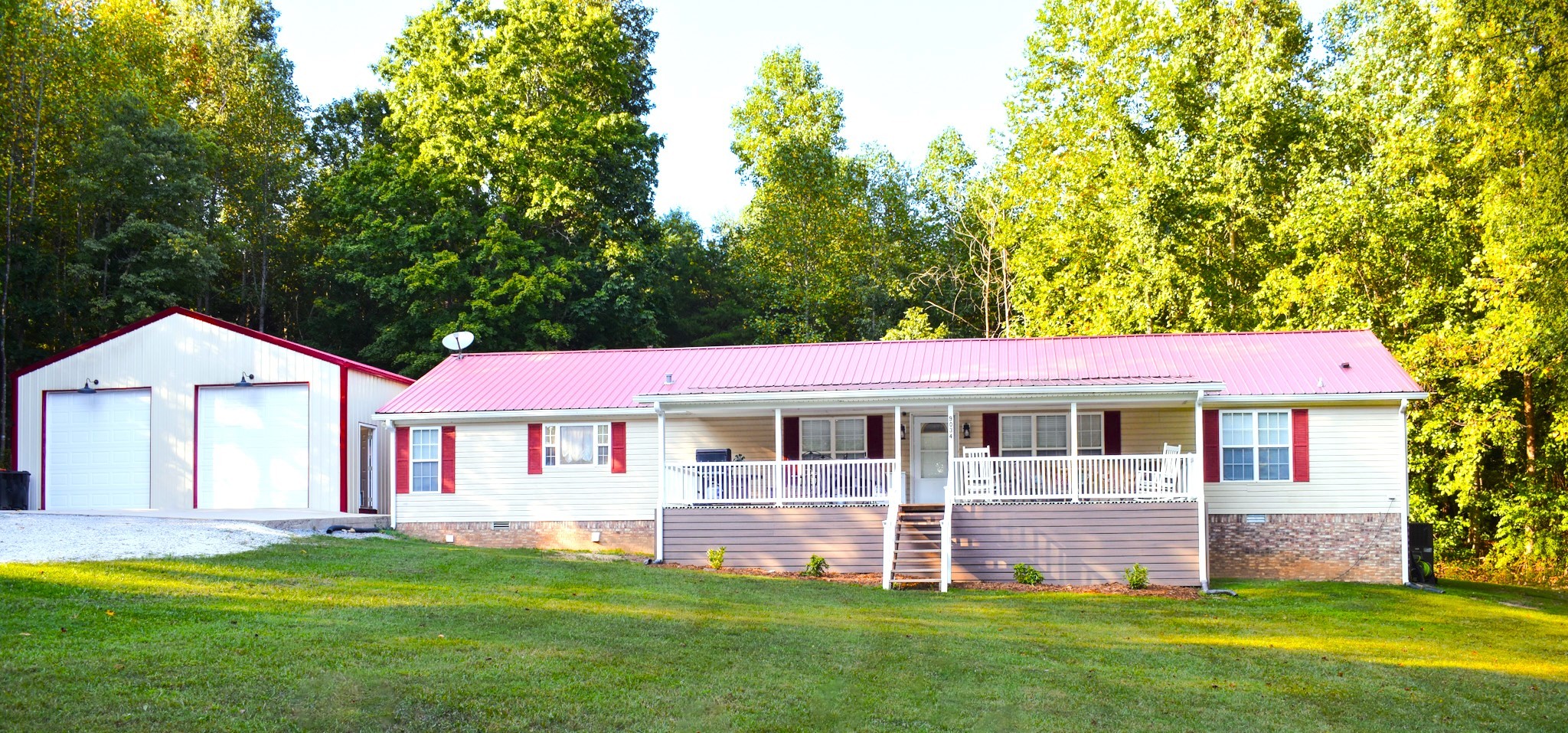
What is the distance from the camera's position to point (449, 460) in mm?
21750

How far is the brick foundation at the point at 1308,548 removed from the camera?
19391 millimetres

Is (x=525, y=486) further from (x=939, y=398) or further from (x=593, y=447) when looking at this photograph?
(x=939, y=398)

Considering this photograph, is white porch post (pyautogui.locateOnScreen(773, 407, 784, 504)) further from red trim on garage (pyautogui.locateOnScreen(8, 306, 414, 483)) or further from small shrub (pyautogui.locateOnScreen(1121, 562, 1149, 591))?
red trim on garage (pyautogui.locateOnScreen(8, 306, 414, 483))

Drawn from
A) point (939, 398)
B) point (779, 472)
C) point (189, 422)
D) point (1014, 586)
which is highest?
point (939, 398)

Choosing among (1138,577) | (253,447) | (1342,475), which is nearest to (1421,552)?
(1342,475)

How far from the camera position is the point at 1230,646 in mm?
12188

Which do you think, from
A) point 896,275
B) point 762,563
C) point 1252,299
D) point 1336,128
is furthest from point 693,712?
point 896,275

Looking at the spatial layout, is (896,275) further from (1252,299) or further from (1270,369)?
(1270,369)

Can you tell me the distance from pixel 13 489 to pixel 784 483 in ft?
45.7

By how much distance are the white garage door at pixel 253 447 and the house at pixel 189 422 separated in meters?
0.02

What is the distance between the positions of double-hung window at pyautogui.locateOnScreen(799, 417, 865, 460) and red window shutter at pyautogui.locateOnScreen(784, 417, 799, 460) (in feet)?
0.27

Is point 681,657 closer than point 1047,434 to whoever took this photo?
Yes

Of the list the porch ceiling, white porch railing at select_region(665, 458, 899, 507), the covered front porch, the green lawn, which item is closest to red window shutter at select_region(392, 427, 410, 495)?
the covered front porch

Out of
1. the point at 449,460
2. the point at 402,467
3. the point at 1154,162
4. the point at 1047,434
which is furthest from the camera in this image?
the point at 1154,162
